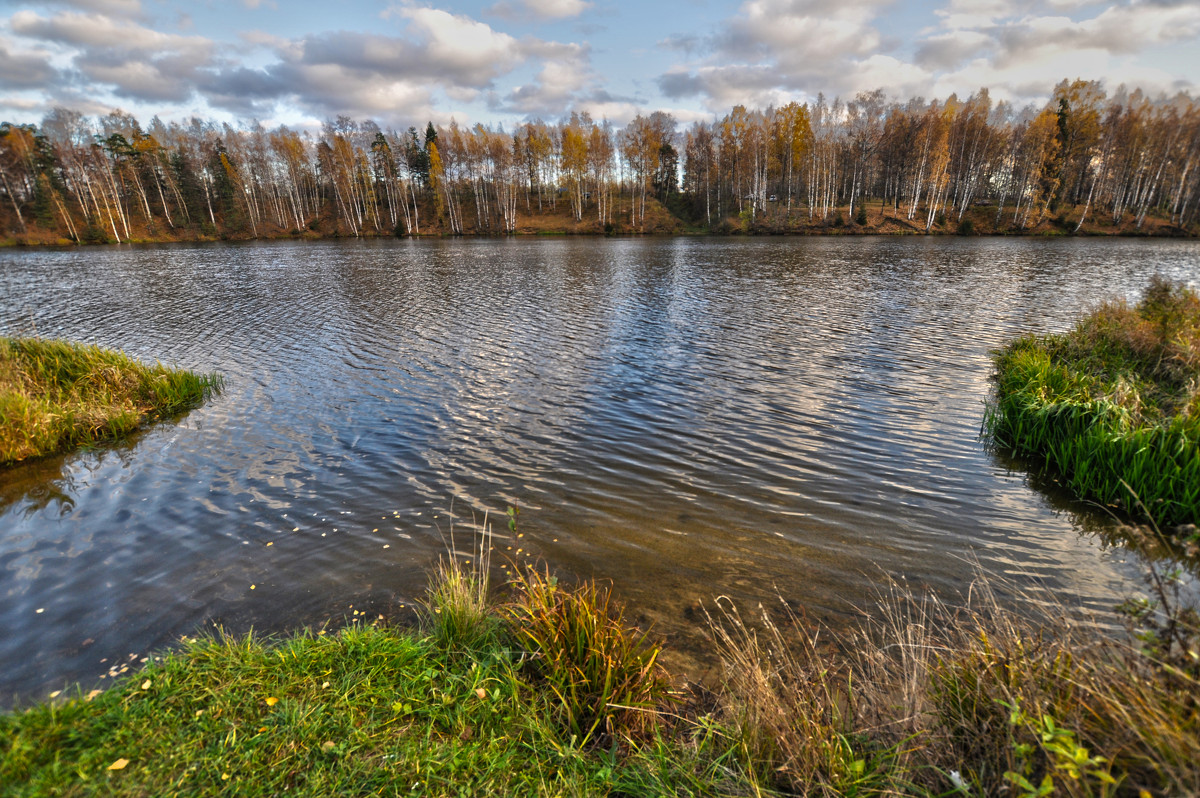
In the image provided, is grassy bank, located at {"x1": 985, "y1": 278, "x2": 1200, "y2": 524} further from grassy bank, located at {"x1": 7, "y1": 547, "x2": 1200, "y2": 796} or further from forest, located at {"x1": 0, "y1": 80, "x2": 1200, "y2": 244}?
forest, located at {"x1": 0, "y1": 80, "x2": 1200, "y2": 244}

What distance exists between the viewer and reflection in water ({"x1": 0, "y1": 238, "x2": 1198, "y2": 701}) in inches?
234

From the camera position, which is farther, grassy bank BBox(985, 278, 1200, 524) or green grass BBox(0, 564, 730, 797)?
grassy bank BBox(985, 278, 1200, 524)

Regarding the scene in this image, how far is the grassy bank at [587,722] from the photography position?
8.41ft

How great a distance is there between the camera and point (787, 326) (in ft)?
62.8

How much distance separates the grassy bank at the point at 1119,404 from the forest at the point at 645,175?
59.4 metres

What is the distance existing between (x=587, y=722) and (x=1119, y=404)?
1016 cm

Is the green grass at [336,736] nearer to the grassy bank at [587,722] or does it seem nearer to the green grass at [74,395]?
the grassy bank at [587,722]

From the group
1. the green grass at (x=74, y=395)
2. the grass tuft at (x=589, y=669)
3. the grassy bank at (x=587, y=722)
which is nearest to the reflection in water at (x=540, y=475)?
the green grass at (x=74, y=395)

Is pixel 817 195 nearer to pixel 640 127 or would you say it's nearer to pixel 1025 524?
pixel 640 127

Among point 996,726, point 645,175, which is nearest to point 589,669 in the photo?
point 996,726

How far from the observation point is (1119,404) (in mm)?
8664

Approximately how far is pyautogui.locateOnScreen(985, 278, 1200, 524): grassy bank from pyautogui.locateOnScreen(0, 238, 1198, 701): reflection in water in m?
0.75

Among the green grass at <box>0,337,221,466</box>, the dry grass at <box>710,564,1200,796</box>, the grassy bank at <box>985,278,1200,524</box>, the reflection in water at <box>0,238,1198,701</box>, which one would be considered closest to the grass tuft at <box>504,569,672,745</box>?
the dry grass at <box>710,564,1200,796</box>

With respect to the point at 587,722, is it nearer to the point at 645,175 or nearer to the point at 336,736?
the point at 336,736
